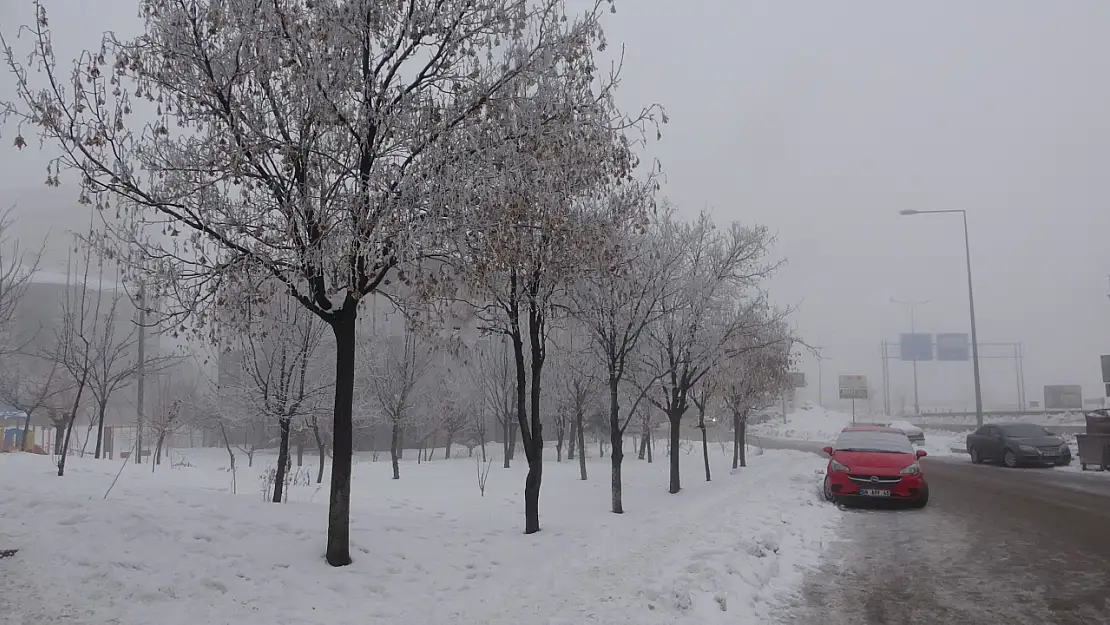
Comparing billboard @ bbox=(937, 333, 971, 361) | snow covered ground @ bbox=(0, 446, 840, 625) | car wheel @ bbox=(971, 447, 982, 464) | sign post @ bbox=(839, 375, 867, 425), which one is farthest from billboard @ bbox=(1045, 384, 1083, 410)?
snow covered ground @ bbox=(0, 446, 840, 625)

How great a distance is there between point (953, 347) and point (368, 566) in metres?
75.0

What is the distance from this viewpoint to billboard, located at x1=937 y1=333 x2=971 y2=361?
70000mm

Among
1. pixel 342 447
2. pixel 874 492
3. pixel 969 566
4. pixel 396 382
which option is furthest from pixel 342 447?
pixel 396 382

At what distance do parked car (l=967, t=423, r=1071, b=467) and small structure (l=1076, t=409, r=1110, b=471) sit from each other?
1319 mm

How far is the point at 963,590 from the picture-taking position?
766cm

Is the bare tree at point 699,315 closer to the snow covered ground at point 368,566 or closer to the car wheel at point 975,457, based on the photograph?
the snow covered ground at point 368,566

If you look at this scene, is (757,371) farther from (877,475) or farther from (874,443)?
(877,475)

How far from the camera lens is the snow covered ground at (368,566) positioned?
6656 millimetres

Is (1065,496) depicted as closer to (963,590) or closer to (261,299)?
(963,590)

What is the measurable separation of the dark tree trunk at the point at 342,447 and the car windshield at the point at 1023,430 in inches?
1023

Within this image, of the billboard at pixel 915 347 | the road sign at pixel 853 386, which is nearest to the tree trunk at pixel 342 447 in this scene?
the road sign at pixel 853 386

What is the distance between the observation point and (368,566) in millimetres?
8234

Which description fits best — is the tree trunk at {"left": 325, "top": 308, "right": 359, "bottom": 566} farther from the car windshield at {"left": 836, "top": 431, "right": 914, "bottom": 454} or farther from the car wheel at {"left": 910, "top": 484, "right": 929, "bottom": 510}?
the car windshield at {"left": 836, "top": 431, "right": 914, "bottom": 454}

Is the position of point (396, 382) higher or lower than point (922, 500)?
higher
